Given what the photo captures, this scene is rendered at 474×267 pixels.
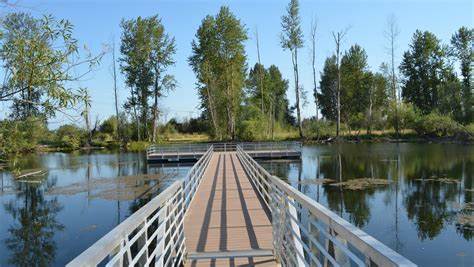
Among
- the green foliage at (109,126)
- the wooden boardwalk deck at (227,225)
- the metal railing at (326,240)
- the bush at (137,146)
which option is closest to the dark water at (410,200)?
the wooden boardwalk deck at (227,225)

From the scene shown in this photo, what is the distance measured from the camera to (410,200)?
1503 cm

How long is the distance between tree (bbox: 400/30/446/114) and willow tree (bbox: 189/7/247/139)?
23317mm

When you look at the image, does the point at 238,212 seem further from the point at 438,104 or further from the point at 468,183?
the point at 438,104

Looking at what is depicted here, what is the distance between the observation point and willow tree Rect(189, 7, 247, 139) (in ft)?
152

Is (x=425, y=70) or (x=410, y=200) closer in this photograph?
(x=410, y=200)

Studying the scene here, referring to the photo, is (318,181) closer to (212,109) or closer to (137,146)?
(212,109)

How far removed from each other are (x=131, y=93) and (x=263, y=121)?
16284 millimetres

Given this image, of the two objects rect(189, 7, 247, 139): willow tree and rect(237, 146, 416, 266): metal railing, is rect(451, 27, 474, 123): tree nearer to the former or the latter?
rect(189, 7, 247, 139): willow tree

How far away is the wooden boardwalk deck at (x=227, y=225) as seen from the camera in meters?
6.35

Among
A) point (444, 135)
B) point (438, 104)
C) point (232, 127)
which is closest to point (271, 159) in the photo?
point (232, 127)

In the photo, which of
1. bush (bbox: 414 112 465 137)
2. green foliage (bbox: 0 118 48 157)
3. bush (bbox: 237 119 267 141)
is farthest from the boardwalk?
bush (bbox: 414 112 465 137)

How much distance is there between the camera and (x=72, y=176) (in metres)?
25.6

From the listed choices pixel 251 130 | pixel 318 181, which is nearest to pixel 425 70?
pixel 251 130

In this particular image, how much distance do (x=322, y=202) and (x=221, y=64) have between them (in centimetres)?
3387
